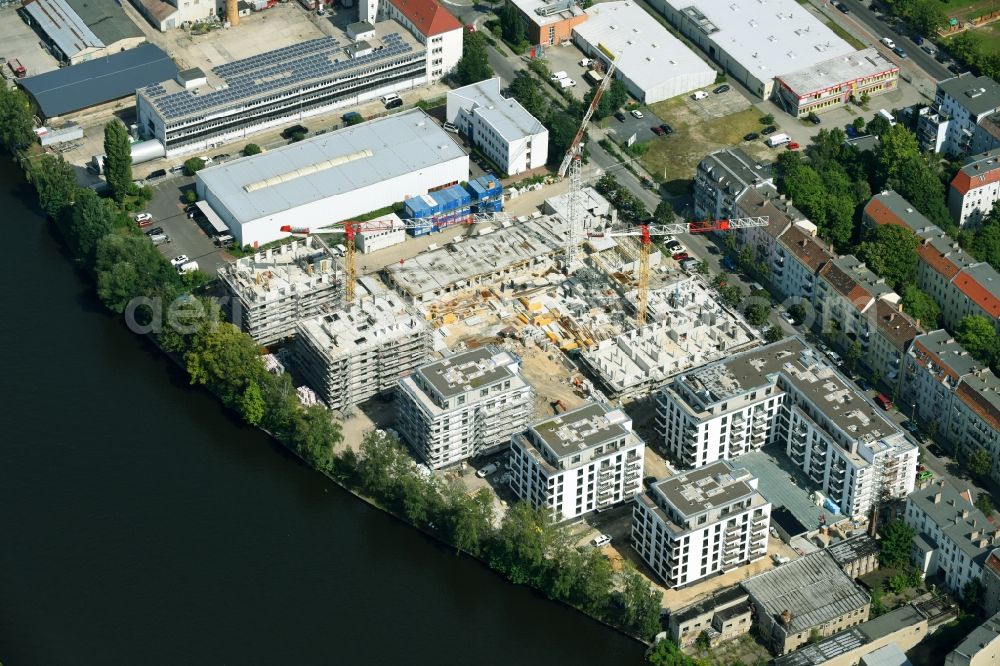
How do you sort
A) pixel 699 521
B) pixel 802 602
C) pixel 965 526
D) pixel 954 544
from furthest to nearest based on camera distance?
pixel 965 526
pixel 954 544
pixel 699 521
pixel 802 602

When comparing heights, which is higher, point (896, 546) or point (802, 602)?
point (896, 546)

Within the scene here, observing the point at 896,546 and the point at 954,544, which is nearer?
the point at 954,544

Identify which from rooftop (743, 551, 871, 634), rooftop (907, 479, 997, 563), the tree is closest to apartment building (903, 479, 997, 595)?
rooftop (907, 479, 997, 563)

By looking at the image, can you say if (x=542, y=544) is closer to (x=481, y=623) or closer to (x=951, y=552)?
(x=481, y=623)

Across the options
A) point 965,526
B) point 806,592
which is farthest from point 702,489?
point 965,526

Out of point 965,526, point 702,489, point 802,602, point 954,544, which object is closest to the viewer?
point 802,602

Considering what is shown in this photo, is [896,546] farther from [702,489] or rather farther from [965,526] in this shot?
[702,489]

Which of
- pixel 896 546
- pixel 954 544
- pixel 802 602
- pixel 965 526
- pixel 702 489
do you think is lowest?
pixel 802 602
